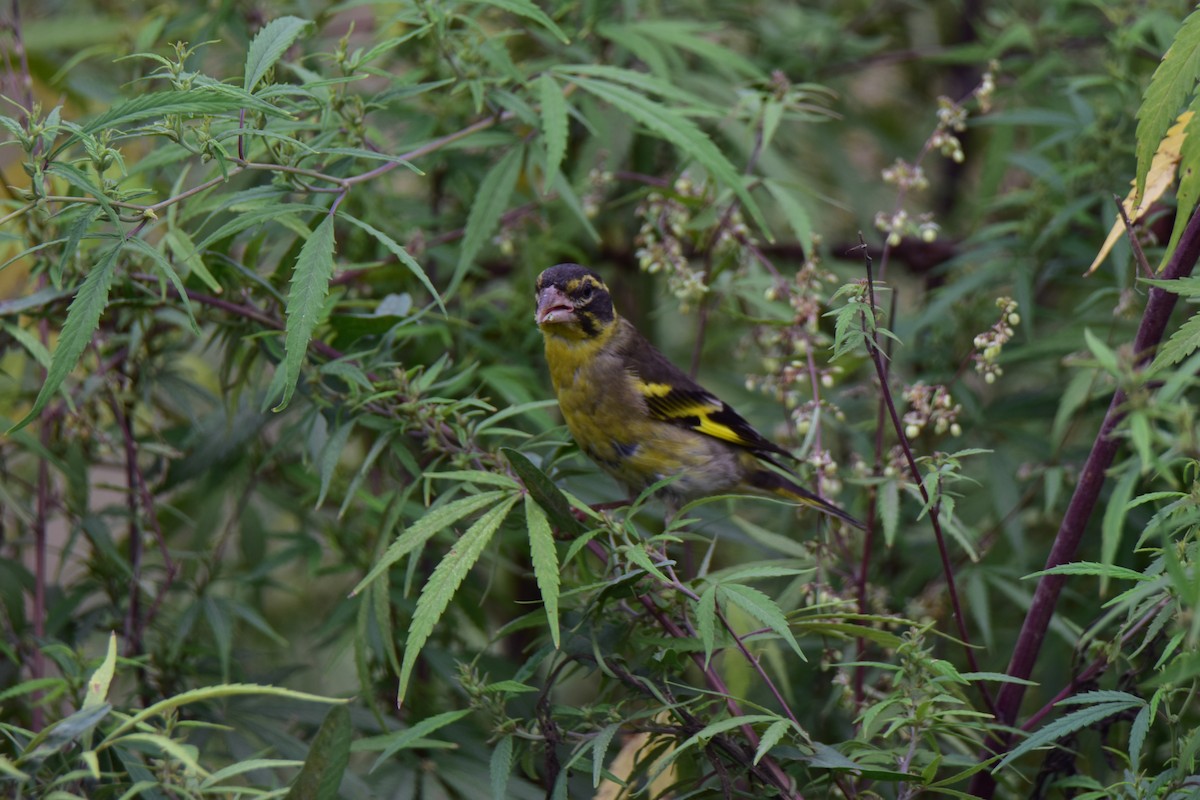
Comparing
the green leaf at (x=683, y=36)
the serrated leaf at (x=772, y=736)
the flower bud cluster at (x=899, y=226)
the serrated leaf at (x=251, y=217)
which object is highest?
the green leaf at (x=683, y=36)

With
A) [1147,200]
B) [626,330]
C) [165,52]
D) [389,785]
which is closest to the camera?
[1147,200]

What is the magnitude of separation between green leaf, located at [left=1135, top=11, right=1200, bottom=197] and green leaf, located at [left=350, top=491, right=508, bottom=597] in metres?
1.31

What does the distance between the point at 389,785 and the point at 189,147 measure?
150 cm

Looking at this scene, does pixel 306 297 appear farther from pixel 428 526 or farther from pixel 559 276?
pixel 559 276

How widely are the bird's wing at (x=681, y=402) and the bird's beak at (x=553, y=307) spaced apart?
307 mm

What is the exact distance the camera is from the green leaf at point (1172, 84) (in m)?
1.92

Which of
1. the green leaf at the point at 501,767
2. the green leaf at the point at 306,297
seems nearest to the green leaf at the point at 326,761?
the green leaf at the point at 501,767

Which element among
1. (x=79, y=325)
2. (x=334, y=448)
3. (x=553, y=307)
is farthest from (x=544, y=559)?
(x=553, y=307)

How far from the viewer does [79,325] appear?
1.91 meters

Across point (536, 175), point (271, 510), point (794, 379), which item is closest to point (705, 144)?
point (794, 379)

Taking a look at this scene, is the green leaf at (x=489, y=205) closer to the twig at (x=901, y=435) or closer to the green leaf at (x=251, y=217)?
the green leaf at (x=251, y=217)

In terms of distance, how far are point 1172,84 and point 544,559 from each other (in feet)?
4.39

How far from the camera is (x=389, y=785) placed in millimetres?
2648

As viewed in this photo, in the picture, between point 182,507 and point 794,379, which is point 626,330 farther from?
point 182,507
